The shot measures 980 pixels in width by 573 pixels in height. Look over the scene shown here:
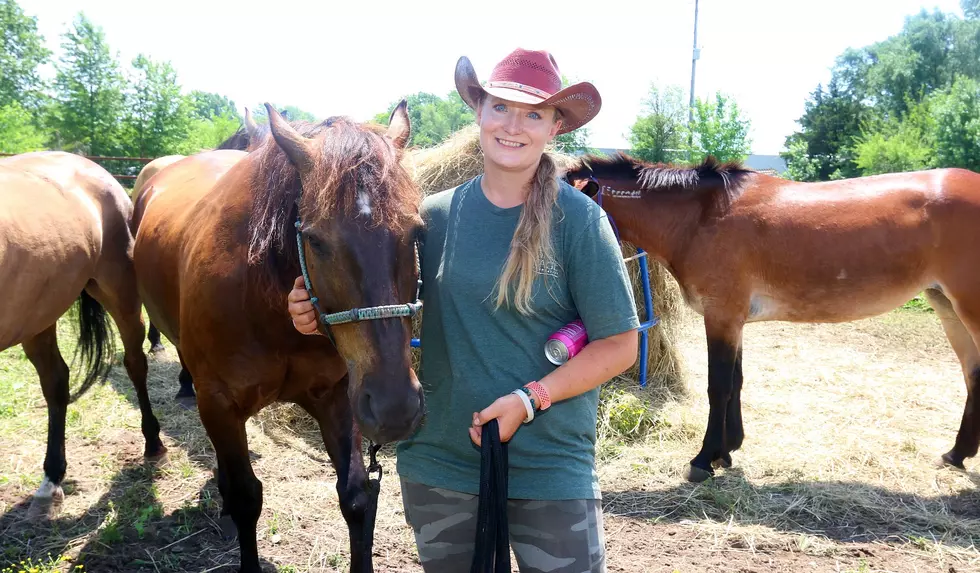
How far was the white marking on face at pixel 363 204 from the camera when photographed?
159 centimetres

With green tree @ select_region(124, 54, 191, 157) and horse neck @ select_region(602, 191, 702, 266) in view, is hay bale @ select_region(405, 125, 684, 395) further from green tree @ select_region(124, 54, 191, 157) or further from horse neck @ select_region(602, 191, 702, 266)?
green tree @ select_region(124, 54, 191, 157)

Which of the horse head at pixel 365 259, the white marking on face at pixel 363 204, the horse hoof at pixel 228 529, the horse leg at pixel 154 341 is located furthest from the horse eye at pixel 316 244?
the horse leg at pixel 154 341

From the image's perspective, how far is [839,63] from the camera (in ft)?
136

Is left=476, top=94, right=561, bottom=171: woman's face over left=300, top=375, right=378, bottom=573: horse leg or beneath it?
over

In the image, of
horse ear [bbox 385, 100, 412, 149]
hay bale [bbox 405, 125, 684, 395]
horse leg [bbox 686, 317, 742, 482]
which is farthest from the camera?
hay bale [bbox 405, 125, 684, 395]

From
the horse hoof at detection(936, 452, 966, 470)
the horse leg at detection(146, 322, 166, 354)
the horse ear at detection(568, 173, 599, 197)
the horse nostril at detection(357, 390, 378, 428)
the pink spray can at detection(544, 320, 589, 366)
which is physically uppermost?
the horse ear at detection(568, 173, 599, 197)

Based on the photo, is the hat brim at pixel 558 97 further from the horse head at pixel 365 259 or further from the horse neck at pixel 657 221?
the horse neck at pixel 657 221

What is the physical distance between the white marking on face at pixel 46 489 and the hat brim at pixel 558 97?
3.58 metres

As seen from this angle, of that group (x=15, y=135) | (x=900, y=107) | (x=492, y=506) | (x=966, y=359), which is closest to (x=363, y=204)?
(x=492, y=506)

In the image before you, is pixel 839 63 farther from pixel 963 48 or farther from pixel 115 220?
pixel 115 220

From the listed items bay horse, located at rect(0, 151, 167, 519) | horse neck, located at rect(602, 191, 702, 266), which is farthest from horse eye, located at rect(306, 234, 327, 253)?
horse neck, located at rect(602, 191, 702, 266)

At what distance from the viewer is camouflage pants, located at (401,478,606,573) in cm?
148

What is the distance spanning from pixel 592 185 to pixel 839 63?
46.2 metres

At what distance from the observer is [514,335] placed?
1.55m
